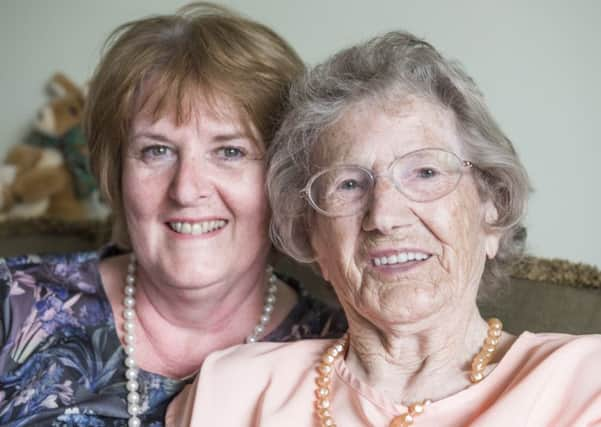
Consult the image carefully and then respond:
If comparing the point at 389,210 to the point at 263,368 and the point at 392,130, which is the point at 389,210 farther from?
the point at 263,368

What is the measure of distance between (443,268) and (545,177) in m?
0.96

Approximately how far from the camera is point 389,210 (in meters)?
1.51

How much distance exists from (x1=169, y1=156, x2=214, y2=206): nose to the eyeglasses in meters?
0.35

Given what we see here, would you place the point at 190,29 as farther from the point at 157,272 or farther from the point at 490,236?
the point at 490,236

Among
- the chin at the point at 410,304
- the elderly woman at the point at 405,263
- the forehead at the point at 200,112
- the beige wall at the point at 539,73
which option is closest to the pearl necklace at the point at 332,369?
the elderly woman at the point at 405,263

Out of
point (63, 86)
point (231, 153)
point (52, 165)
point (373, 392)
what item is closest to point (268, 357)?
point (373, 392)

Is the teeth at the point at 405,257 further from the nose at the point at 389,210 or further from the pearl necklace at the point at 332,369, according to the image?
the pearl necklace at the point at 332,369

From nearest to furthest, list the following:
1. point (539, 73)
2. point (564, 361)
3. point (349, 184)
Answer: point (564, 361), point (349, 184), point (539, 73)

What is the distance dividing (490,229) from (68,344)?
107 centimetres

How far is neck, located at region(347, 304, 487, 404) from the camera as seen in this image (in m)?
1.56

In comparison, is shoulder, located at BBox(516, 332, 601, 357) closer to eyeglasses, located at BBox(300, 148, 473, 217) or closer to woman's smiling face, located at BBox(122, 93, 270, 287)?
eyeglasses, located at BBox(300, 148, 473, 217)

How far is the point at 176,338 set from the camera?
2.10 m

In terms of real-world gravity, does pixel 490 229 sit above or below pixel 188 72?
below

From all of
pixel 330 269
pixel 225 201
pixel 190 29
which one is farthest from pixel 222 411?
Result: pixel 190 29
